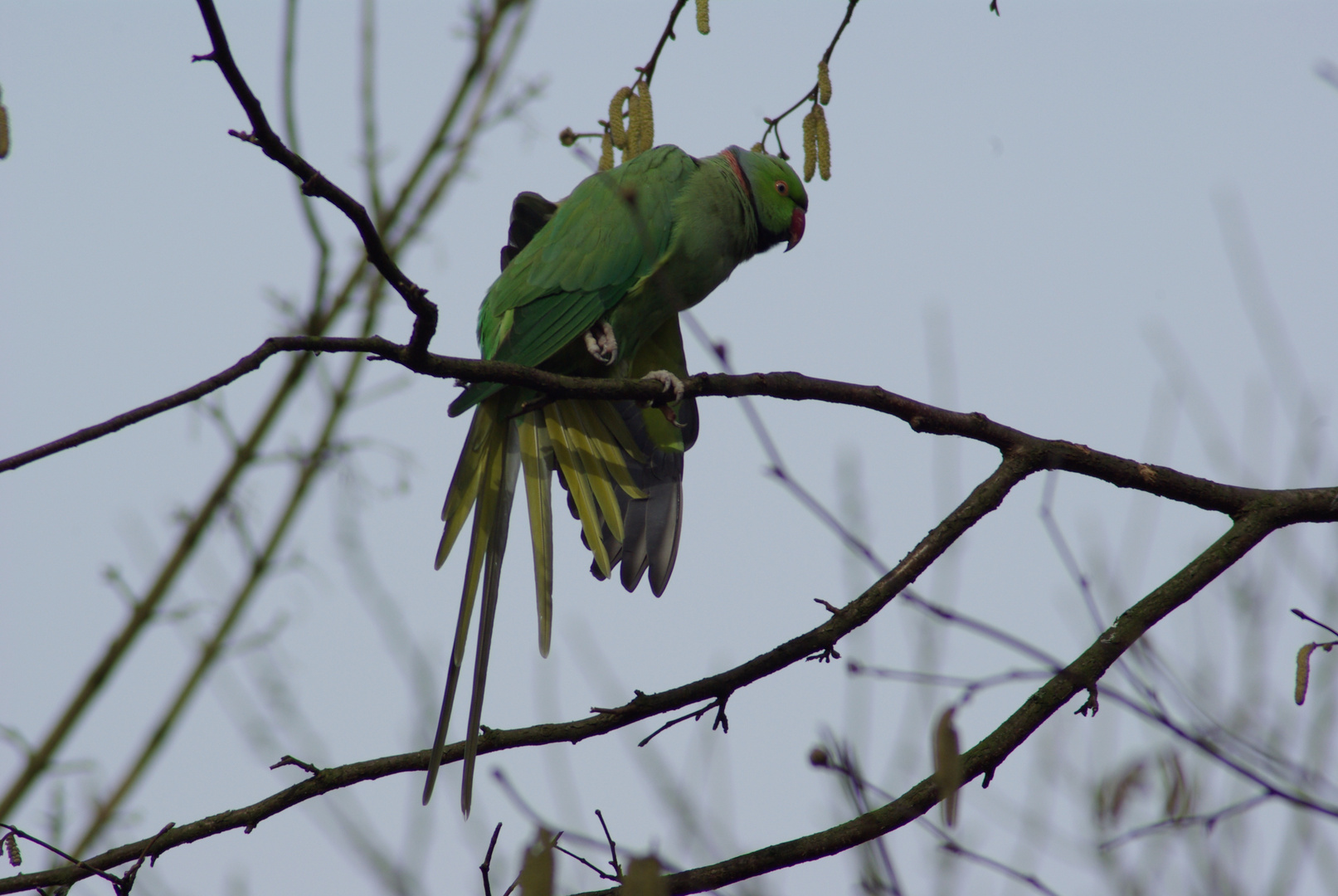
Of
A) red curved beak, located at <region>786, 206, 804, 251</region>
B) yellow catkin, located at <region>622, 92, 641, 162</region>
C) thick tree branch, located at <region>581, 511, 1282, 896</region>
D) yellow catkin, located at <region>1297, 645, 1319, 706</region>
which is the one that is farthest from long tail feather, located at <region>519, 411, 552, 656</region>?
yellow catkin, located at <region>1297, 645, 1319, 706</region>

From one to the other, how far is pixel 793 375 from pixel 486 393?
952mm

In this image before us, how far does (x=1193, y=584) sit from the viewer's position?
2137 mm

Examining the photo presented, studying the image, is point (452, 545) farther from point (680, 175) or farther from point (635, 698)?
point (680, 175)

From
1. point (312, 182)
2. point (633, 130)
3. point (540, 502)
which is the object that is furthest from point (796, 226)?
point (312, 182)

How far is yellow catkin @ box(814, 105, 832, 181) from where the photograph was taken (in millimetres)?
2785

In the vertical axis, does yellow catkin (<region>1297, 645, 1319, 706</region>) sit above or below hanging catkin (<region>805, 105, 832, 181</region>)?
below

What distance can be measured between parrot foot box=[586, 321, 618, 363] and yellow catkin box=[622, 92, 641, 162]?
0.86 metres

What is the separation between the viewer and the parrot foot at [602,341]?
3486mm

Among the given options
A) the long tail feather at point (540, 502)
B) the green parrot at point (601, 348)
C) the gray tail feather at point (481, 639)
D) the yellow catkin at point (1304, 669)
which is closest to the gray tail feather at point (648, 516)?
the green parrot at point (601, 348)

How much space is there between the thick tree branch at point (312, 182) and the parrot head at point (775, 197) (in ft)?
8.25

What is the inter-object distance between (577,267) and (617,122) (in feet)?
2.62

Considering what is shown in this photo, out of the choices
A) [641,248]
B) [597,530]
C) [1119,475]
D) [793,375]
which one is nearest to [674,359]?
[641,248]

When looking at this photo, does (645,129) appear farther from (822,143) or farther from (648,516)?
(648,516)

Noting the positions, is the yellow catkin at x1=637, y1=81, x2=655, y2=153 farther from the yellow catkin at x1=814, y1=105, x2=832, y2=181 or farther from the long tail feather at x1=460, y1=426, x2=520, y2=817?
the long tail feather at x1=460, y1=426, x2=520, y2=817
